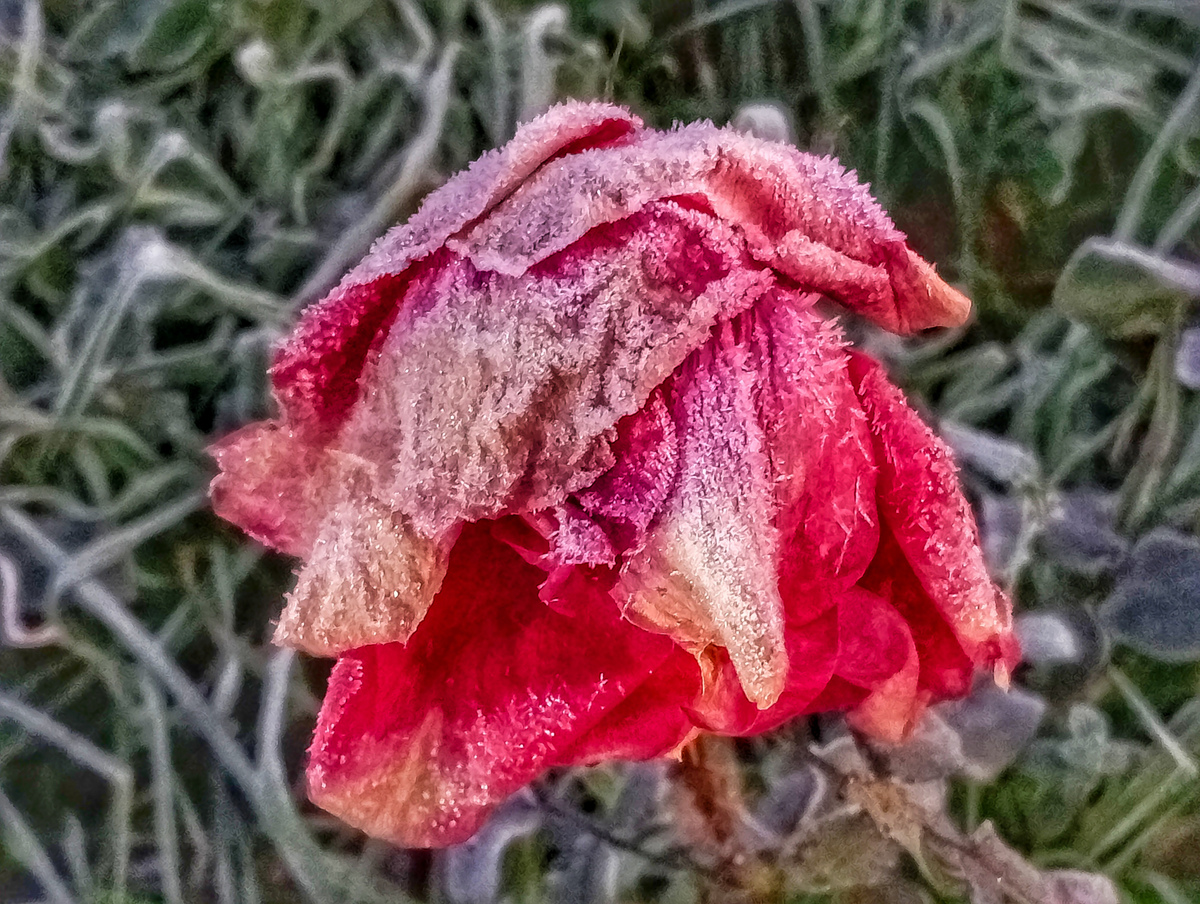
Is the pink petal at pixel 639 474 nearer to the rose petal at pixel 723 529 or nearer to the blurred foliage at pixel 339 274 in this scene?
the rose petal at pixel 723 529

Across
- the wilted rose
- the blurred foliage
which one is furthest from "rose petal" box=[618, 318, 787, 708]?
the blurred foliage

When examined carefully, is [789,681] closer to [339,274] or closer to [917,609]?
[917,609]

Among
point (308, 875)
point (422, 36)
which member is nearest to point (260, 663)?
point (308, 875)

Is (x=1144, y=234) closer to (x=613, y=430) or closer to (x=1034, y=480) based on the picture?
(x=1034, y=480)

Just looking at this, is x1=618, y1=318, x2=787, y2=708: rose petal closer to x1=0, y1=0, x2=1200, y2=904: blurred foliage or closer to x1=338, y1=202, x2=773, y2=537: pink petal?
x1=338, y1=202, x2=773, y2=537: pink petal

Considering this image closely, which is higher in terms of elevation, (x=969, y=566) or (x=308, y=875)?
(x=969, y=566)

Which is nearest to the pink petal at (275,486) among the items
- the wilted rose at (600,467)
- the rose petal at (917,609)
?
the wilted rose at (600,467)
